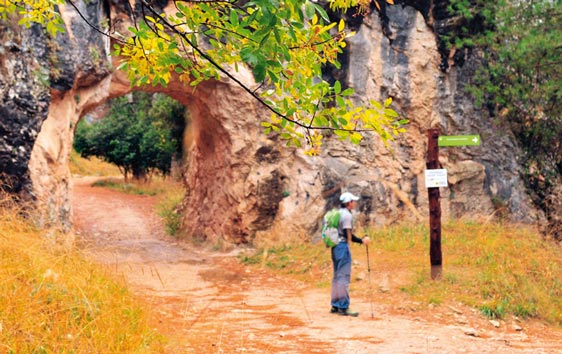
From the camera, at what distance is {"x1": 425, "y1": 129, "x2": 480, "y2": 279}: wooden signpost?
933 centimetres

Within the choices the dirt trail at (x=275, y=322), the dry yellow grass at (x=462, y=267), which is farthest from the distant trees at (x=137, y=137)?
the dirt trail at (x=275, y=322)

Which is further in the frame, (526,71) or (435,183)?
(526,71)

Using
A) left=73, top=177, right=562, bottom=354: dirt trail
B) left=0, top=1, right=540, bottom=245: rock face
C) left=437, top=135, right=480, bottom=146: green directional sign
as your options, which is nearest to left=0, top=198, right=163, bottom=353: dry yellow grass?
left=73, top=177, right=562, bottom=354: dirt trail

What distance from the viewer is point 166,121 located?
23.4 meters

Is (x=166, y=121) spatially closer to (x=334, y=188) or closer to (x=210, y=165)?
(x=210, y=165)

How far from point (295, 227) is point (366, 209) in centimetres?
191

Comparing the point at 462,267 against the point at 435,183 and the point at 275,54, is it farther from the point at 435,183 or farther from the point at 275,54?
the point at 275,54

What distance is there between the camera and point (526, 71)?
14.6 meters

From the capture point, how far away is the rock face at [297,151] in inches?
410

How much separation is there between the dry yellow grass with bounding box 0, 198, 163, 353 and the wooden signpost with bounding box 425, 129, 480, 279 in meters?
5.31

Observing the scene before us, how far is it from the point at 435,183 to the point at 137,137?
18.1 m

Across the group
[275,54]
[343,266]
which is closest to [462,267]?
[343,266]

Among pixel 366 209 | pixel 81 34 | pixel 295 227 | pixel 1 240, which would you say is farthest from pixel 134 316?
pixel 366 209

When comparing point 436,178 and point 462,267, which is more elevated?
point 436,178
